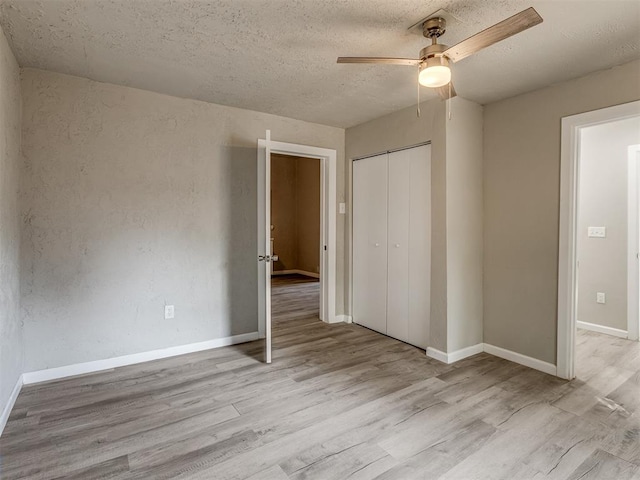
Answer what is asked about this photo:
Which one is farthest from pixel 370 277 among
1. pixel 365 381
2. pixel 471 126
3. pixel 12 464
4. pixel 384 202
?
pixel 12 464

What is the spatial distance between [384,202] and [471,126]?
111 centimetres

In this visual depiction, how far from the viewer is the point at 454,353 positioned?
3088 millimetres

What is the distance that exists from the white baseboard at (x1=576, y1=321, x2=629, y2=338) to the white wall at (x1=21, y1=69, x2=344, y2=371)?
12.4 ft

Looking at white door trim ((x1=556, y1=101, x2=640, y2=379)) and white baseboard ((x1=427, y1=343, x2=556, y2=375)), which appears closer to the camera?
white door trim ((x1=556, y1=101, x2=640, y2=379))

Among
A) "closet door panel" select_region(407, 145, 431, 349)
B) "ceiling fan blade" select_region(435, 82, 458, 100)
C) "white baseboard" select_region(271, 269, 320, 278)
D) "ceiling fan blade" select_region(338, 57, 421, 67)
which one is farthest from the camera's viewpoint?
"white baseboard" select_region(271, 269, 320, 278)

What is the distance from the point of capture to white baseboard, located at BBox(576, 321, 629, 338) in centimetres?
368

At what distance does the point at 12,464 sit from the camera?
1754mm

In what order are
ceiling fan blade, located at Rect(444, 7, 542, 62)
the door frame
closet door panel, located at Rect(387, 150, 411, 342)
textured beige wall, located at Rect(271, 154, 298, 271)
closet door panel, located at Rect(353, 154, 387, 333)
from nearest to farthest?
ceiling fan blade, located at Rect(444, 7, 542, 62) < closet door panel, located at Rect(387, 150, 411, 342) < closet door panel, located at Rect(353, 154, 387, 333) < the door frame < textured beige wall, located at Rect(271, 154, 298, 271)

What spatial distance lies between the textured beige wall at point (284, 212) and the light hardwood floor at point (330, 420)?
5.24 m

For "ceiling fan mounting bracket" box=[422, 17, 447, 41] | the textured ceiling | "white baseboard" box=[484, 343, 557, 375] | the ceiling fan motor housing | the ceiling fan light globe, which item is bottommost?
"white baseboard" box=[484, 343, 557, 375]

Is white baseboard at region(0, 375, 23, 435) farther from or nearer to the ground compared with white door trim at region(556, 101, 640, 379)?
nearer to the ground

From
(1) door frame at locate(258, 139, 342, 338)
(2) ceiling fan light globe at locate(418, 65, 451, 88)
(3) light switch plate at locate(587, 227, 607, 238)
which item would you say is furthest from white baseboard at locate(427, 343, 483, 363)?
(2) ceiling fan light globe at locate(418, 65, 451, 88)

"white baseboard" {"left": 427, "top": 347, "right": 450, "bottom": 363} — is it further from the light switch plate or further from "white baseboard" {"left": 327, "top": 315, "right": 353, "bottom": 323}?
the light switch plate

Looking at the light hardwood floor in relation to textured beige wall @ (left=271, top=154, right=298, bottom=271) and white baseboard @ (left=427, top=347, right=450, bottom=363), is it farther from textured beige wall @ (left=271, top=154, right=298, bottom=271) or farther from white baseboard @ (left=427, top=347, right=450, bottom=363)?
textured beige wall @ (left=271, top=154, right=298, bottom=271)
